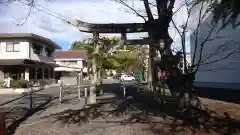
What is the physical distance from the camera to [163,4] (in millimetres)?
10961

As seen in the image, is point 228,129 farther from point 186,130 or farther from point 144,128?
point 144,128

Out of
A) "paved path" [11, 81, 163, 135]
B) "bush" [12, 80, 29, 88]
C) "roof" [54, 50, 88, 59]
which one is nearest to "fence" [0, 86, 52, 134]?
"paved path" [11, 81, 163, 135]

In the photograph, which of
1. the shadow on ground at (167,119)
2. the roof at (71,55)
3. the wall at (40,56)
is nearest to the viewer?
the shadow on ground at (167,119)

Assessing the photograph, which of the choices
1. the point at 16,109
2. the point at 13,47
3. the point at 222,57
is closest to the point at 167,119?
the point at 16,109

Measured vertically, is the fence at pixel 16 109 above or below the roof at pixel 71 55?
below

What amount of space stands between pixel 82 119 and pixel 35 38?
31143 millimetres

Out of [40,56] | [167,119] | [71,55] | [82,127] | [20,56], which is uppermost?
[71,55]

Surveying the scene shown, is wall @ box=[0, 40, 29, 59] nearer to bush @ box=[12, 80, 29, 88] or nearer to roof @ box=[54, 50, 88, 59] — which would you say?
bush @ box=[12, 80, 29, 88]

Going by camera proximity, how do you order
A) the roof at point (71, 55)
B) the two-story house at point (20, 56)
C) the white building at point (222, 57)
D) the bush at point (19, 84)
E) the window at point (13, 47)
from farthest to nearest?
the roof at point (71, 55), the window at point (13, 47), the two-story house at point (20, 56), the bush at point (19, 84), the white building at point (222, 57)

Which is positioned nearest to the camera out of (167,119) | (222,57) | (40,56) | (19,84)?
(167,119)

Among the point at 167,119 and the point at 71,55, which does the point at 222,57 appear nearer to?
the point at 167,119

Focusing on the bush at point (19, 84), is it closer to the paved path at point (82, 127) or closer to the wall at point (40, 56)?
the wall at point (40, 56)

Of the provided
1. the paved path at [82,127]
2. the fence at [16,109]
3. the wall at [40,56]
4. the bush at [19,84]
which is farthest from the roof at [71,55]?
the paved path at [82,127]

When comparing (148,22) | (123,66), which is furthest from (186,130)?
(123,66)
